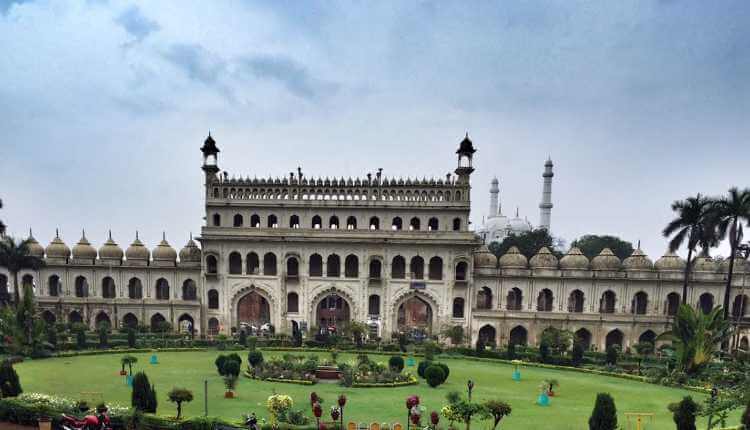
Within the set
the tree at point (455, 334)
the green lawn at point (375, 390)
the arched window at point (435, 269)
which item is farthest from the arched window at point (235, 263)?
the tree at point (455, 334)

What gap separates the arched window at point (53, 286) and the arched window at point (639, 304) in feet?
176

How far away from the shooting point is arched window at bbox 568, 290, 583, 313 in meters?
41.4

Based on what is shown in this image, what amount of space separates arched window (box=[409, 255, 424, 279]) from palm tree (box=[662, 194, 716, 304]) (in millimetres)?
19689

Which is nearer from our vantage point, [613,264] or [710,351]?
[710,351]

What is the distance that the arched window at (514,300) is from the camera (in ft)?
142

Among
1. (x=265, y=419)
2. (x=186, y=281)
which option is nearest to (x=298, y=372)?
(x=265, y=419)

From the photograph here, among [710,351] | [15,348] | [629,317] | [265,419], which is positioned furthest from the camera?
[629,317]

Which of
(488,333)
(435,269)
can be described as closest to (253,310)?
(435,269)

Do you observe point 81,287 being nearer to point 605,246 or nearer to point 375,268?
point 375,268

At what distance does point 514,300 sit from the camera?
44094mm

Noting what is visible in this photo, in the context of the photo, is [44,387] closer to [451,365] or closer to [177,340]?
[177,340]

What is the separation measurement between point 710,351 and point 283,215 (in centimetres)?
3350

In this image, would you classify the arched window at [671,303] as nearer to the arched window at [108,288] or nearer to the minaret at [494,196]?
the arched window at [108,288]

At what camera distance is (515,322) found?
4009 centimetres
